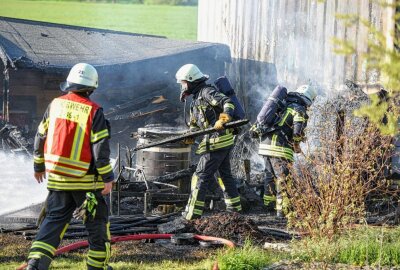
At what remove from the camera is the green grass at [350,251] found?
652 cm

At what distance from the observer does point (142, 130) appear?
1024 centimetres

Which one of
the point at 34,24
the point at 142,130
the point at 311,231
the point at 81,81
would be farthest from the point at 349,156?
the point at 34,24

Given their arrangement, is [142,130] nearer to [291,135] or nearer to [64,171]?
[291,135]

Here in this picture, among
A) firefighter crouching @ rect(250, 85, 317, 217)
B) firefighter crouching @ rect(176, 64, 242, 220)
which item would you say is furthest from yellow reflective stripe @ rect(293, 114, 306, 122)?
firefighter crouching @ rect(176, 64, 242, 220)

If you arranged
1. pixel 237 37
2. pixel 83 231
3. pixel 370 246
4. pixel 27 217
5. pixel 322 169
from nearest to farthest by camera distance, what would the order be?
pixel 370 246
pixel 322 169
pixel 83 231
pixel 27 217
pixel 237 37

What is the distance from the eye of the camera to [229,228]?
26.8ft

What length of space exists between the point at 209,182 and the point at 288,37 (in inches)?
195

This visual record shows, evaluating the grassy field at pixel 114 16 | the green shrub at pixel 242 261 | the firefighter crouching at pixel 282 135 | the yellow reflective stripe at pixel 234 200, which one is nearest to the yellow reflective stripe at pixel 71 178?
the green shrub at pixel 242 261

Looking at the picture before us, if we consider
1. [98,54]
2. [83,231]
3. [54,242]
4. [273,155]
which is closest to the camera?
[54,242]

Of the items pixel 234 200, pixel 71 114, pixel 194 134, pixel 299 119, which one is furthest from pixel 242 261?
pixel 299 119

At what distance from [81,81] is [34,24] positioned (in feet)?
28.7

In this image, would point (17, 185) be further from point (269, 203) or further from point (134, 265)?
point (134, 265)

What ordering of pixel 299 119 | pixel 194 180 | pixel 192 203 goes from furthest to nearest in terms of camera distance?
1. pixel 299 119
2. pixel 194 180
3. pixel 192 203

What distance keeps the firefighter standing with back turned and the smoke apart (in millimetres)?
3368
